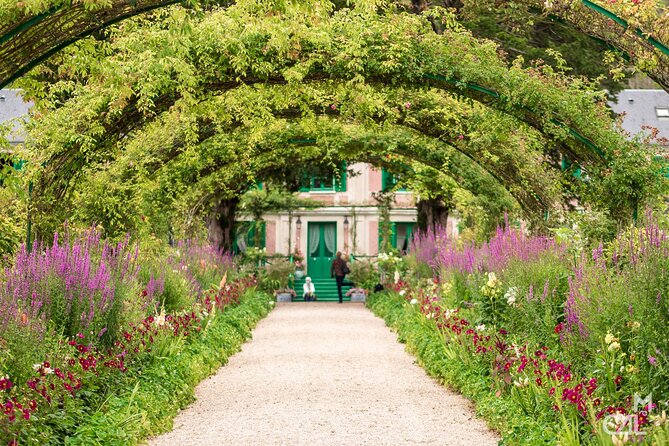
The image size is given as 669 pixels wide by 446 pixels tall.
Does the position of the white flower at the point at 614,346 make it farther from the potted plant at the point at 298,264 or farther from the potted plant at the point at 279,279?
the potted plant at the point at 298,264

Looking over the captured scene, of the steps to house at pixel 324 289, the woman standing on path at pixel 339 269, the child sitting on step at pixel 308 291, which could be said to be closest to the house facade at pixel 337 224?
the steps to house at pixel 324 289

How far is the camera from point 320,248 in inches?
1273

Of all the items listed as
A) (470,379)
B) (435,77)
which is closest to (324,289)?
(435,77)

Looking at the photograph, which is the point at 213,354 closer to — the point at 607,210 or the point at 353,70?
the point at 353,70

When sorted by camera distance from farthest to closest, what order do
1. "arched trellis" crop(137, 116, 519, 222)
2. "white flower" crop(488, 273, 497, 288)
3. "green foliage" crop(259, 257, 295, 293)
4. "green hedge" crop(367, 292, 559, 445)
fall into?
"green foliage" crop(259, 257, 295, 293)
"arched trellis" crop(137, 116, 519, 222)
"white flower" crop(488, 273, 497, 288)
"green hedge" crop(367, 292, 559, 445)

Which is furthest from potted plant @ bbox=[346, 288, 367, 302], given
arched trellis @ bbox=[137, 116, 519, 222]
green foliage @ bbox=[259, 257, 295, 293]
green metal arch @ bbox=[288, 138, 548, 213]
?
green metal arch @ bbox=[288, 138, 548, 213]

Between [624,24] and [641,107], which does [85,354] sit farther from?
[641,107]

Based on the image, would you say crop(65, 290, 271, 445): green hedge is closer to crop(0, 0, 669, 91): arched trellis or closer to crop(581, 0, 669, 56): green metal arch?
crop(0, 0, 669, 91): arched trellis

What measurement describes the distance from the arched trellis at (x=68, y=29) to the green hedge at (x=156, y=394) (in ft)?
7.94

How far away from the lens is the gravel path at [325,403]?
707cm

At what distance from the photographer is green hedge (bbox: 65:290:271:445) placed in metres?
6.02

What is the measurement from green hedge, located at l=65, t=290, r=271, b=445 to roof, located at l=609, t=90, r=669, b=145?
24.1m

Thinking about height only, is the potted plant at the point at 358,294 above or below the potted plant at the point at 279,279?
below

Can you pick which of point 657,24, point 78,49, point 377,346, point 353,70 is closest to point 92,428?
point 78,49
